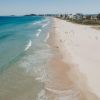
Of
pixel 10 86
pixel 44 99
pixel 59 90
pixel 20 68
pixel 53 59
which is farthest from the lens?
pixel 53 59

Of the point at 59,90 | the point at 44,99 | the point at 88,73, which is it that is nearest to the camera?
the point at 44,99

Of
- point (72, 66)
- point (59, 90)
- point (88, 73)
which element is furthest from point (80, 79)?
point (72, 66)

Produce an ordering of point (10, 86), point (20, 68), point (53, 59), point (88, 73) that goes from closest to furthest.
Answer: point (10, 86) → point (88, 73) → point (20, 68) → point (53, 59)

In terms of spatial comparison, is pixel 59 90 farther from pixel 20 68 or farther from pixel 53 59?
pixel 53 59

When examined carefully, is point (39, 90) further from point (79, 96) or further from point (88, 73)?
point (88, 73)

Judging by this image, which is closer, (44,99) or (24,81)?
(44,99)

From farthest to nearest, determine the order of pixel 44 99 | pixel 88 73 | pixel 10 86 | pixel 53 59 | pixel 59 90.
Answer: pixel 53 59, pixel 88 73, pixel 10 86, pixel 59 90, pixel 44 99

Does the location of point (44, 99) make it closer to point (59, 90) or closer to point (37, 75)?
point (59, 90)

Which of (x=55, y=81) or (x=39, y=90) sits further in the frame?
(x=55, y=81)

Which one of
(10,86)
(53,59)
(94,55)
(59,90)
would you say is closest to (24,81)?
(10,86)
